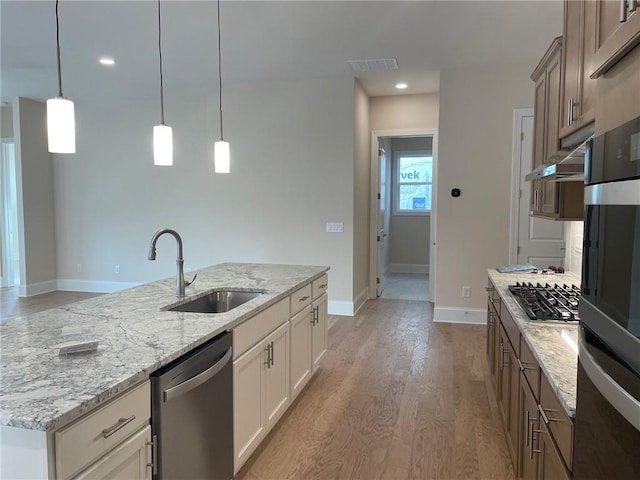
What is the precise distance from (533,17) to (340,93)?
233cm

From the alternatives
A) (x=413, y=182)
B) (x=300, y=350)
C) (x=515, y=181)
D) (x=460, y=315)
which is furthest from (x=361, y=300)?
(x=413, y=182)

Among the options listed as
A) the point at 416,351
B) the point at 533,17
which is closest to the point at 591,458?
the point at 416,351

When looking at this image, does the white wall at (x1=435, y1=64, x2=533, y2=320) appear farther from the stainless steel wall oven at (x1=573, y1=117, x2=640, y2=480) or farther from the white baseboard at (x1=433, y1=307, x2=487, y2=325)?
the stainless steel wall oven at (x1=573, y1=117, x2=640, y2=480)

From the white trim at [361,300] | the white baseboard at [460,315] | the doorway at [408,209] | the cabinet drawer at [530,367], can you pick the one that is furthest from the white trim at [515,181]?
the cabinet drawer at [530,367]

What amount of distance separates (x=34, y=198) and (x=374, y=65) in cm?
554

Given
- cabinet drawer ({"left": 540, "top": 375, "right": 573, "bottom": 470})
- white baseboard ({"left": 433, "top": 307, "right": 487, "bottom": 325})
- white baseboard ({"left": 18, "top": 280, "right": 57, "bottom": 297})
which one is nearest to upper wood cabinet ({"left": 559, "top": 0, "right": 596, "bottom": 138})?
cabinet drawer ({"left": 540, "top": 375, "right": 573, "bottom": 470})

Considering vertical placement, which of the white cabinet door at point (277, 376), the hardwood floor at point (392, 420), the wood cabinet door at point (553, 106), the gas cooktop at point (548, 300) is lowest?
the hardwood floor at point (392, 420)

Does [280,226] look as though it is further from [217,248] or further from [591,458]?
[591,458]

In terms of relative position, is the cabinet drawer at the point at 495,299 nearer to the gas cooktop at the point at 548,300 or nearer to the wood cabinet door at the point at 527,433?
the gas cooktop at the point at 548,300

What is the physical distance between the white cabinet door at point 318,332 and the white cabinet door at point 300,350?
10 centimetres

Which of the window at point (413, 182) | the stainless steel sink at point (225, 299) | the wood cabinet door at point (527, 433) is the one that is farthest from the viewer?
the window at point (413, 182)

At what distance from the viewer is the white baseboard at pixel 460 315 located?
17.5 ft

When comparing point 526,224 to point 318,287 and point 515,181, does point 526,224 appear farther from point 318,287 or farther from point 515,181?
point 318,287

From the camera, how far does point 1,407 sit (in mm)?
1164
